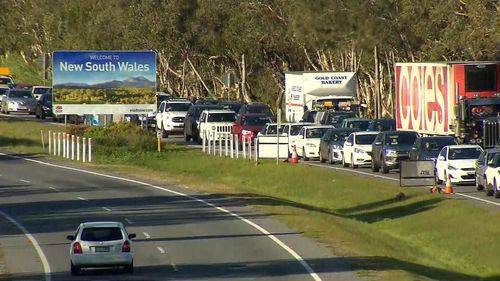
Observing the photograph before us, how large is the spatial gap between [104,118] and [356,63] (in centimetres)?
1776

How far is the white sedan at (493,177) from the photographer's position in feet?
133

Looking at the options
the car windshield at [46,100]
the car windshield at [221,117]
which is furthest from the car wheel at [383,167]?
the car windshield at [46,100]

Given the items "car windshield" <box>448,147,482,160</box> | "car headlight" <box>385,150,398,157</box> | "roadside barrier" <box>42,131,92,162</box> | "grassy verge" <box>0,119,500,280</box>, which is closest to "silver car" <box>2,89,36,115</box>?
"roadside barrier" <box>42,131,92,162</box>

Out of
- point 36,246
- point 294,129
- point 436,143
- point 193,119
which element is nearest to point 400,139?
point 436,143

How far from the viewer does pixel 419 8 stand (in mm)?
70125

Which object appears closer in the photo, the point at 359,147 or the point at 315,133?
the point at 359,147

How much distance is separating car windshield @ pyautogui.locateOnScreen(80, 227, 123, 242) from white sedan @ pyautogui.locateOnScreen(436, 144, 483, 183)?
1946 cm

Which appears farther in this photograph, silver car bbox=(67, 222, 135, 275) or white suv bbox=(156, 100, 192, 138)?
white suv bbox=(156, 100, 192, 138)

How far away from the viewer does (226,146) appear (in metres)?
61.8

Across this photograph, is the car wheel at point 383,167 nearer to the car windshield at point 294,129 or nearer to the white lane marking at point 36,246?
the car windshield at point 294,129

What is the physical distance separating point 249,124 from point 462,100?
17.2m

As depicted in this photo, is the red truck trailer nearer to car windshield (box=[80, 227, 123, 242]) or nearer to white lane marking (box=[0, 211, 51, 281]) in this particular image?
white lane marking (box=[0, 211, 51, 281])

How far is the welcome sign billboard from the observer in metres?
71.0

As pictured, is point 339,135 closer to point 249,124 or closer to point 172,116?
point 249,124
